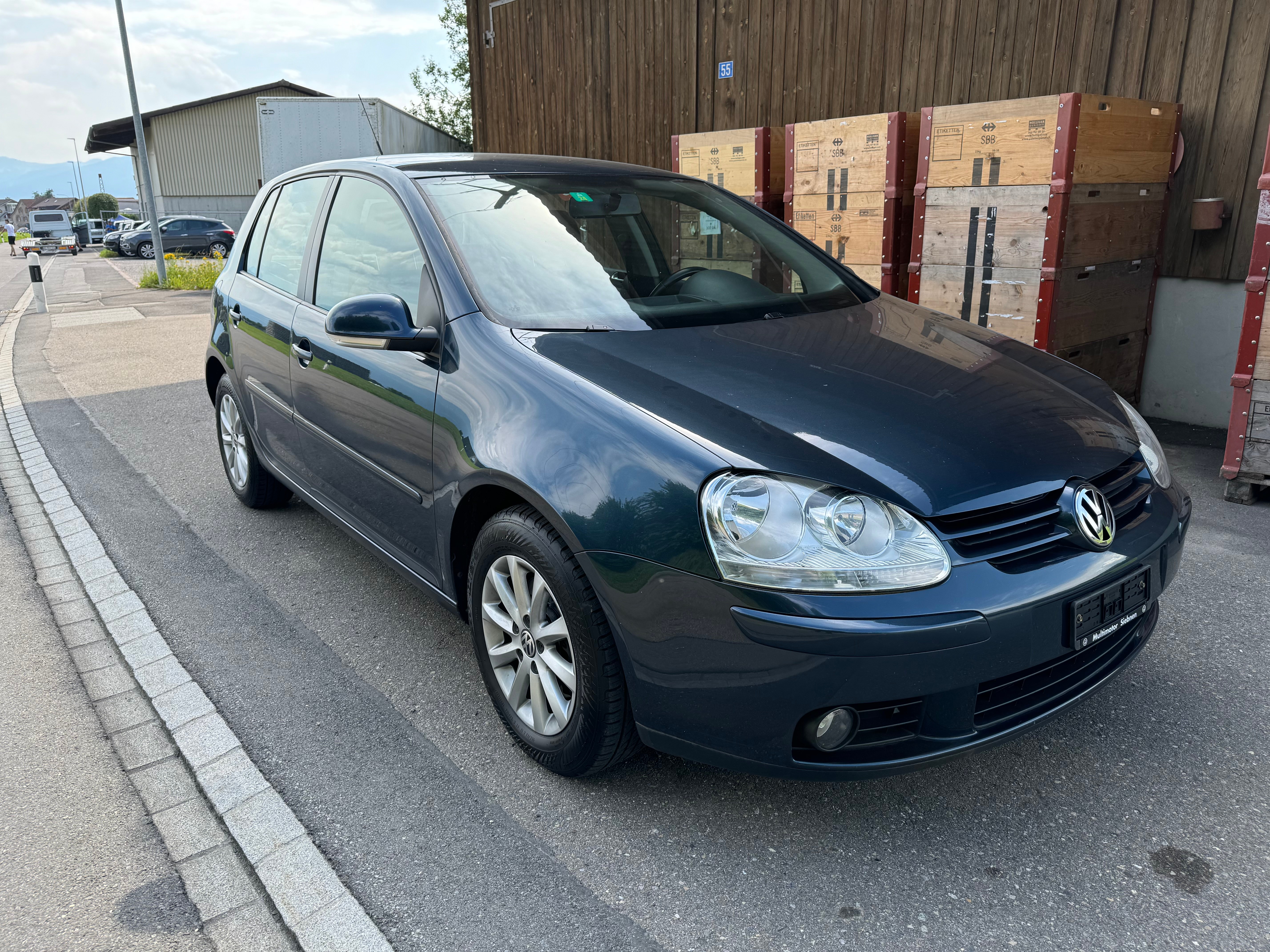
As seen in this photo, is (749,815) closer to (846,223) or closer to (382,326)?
(382,326)

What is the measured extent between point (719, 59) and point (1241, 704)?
808 centimetres

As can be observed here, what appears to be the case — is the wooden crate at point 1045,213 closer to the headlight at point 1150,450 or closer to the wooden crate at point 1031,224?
the wooden crate at point 1031,224

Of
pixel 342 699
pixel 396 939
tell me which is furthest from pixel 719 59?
pixel 396 939

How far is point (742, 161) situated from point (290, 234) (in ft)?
13.3

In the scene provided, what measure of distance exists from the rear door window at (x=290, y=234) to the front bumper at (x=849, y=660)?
2334 mm

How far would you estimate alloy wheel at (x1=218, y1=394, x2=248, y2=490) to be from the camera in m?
4.68

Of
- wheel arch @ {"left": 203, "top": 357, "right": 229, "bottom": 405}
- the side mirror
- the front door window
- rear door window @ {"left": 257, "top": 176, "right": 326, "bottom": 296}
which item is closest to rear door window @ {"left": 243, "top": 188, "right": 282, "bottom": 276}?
rear door window @ {"left": 257, "top": 176, "right": 326, "bottom": 296}

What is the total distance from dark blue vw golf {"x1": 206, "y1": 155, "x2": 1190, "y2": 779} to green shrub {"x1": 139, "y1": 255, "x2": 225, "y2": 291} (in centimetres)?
1717

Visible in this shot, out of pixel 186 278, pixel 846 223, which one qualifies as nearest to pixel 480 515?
pixel 846 223

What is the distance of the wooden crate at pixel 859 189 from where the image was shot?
241 inches

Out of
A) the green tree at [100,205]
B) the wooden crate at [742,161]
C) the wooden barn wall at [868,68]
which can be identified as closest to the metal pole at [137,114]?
the wooden barn wall at [868,68]

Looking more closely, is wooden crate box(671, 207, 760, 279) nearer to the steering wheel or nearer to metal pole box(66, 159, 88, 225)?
the steering wheel

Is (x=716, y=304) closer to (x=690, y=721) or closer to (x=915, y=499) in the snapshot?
(x=915, y=499)

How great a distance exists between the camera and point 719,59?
927 centimetres
